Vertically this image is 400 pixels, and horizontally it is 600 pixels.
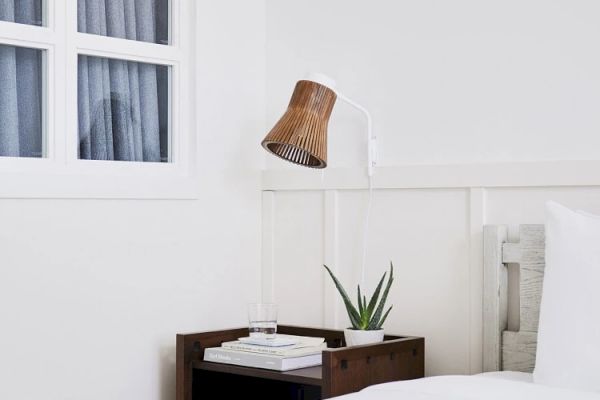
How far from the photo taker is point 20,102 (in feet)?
8.93

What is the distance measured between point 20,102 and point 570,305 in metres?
1.53

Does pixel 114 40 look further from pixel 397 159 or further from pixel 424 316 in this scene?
pixel 424 316

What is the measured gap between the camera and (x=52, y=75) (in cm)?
→ 276

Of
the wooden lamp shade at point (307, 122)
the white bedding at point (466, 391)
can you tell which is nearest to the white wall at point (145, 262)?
the wooden lamp shade at point (307, 122)

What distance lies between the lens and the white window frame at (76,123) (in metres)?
2.69

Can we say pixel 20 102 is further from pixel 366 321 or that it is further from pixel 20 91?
pixel 366 321

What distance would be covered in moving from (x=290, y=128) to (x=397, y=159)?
14.6 inches

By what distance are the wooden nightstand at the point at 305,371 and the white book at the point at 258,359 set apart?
0.05 ft

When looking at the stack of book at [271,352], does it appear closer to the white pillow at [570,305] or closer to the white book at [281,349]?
the white book at [281,349]

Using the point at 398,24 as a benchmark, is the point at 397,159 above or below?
below

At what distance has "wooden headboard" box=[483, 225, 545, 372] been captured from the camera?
2.61 m

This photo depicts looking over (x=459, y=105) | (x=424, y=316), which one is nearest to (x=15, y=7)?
(x=459, y=105)

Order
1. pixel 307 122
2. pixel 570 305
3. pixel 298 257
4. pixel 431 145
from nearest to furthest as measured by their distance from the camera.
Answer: pixel 570 305 → pixel 307 122 → pixel 431 145 → pixel 298 257

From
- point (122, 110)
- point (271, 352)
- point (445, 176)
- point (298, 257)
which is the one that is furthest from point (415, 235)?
point (122, 110)
